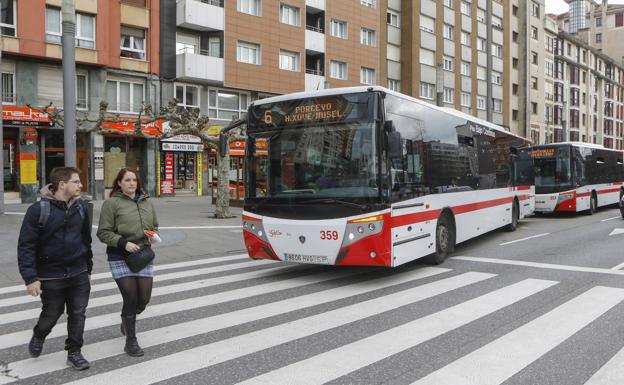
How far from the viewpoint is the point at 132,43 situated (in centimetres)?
2767

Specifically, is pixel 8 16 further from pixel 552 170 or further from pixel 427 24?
pixel 427 24

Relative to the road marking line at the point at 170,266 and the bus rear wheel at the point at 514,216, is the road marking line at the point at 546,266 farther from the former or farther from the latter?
the bus rear wheel at the point at 514,216

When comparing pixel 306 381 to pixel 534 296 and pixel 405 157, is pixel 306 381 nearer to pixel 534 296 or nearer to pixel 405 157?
pixel 534 296

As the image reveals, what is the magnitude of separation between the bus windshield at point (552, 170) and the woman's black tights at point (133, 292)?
17.1 m

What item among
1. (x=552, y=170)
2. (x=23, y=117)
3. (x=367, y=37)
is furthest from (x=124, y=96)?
(x=552, y=170)

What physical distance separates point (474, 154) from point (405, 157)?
399cm

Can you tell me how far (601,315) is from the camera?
5.99 metres

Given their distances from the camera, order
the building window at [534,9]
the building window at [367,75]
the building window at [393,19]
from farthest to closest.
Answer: the building window at [534,9], the building window at [393,19], the building window at [367,75]

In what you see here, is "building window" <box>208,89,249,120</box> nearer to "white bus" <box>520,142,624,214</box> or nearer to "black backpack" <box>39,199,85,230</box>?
"white bus" <box>520,142,624,214</box>

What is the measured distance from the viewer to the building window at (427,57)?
43.1 metres

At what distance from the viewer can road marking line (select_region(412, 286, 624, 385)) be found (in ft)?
13.7

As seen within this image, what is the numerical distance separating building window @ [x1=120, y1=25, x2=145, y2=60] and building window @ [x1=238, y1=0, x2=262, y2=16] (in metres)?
5.97

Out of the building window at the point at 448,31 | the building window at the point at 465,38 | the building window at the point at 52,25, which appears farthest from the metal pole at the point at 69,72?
the building window at the point at 465,38

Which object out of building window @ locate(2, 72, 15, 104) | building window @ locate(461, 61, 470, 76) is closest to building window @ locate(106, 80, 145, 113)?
building window @ locate(2, 72, 15, 104)
